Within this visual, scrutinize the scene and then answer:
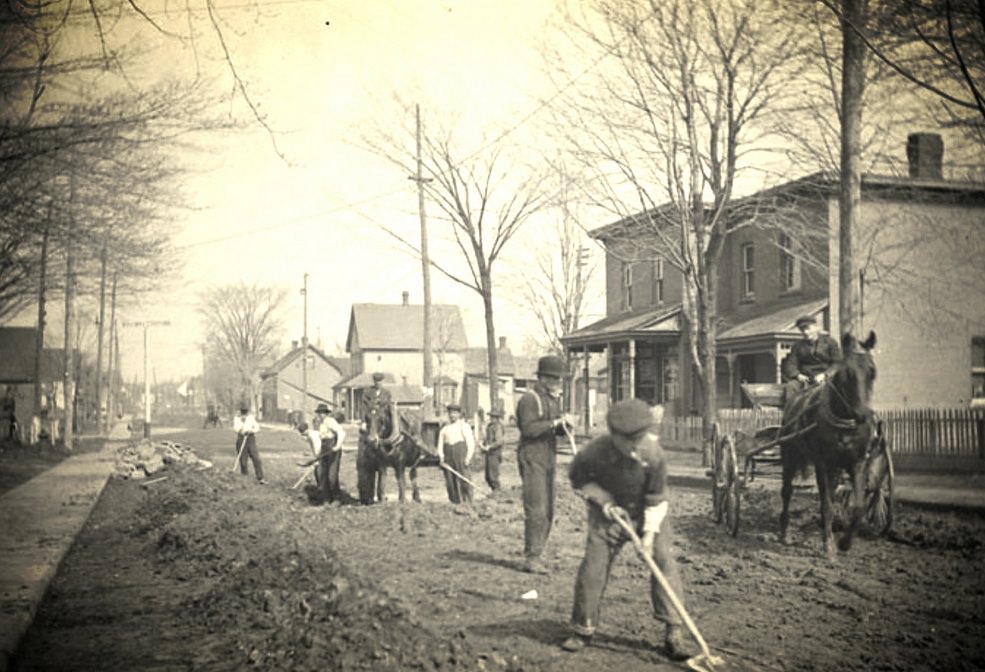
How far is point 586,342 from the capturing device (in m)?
29.4

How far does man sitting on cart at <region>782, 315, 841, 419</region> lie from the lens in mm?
10070

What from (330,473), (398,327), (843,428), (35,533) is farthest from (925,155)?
(398,327)

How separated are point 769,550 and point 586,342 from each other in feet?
64.9

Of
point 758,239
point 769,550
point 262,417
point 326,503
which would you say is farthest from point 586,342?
point 262,417

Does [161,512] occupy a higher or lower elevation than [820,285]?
lower

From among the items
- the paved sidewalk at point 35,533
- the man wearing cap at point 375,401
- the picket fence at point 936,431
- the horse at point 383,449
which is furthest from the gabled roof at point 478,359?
the picket fence at point 936,431

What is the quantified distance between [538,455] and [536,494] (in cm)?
40

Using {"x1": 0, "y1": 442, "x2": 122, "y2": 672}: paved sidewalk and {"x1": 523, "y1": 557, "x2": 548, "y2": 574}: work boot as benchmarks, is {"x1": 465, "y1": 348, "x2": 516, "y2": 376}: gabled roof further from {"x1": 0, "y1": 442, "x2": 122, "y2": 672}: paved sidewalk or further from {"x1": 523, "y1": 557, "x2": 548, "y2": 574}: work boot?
{"x1": 523, "y1": 557, "x2": 548, "y2": 574}: work boot

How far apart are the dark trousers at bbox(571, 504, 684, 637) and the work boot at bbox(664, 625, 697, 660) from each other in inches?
2.3

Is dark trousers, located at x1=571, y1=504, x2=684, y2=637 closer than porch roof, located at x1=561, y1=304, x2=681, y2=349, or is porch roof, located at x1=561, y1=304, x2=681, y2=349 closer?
dark trousers, located at x1=571, y1=504, x2=684, y2=637

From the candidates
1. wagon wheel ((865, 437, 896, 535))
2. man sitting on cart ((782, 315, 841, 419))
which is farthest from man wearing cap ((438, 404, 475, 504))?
wagon wheel ((865, 437, 896, 535))

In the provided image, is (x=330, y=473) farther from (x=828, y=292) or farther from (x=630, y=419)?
(x=828, y=292)

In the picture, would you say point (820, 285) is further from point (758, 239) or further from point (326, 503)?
point (326, 503)

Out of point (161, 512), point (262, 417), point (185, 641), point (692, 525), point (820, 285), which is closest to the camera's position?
point (185, 641)
